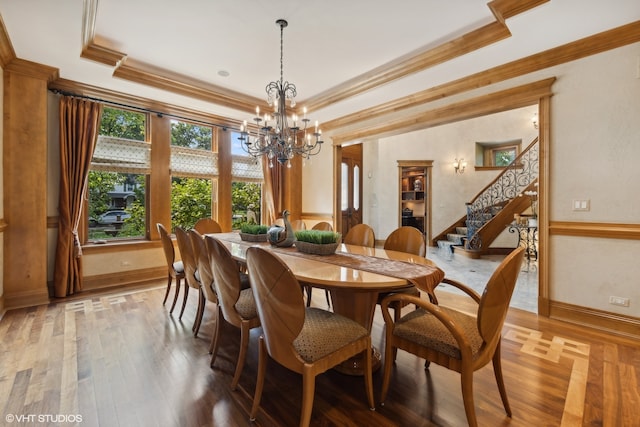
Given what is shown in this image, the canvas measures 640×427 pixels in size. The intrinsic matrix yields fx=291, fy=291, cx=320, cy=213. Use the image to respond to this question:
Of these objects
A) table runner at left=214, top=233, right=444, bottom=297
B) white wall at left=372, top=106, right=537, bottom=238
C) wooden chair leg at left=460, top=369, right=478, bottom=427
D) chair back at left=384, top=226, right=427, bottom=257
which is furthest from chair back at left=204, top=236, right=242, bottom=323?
white wall at left=372, top=106, right=537, bottom=238

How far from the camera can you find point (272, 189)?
5.56 meters

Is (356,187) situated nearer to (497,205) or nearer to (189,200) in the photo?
(497,205)

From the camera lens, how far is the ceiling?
2.37m

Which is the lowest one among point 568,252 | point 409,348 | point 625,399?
point 625,399

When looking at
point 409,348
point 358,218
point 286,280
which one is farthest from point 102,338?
point 358,218

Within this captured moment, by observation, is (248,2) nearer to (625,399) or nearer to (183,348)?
(183,348)

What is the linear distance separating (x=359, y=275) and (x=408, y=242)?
3.72 feet

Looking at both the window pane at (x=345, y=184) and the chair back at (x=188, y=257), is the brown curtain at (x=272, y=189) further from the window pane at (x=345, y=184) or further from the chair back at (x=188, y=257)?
the chair back at (x=188, y=257)

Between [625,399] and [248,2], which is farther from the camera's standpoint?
[248,2]

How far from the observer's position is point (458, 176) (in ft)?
27.0

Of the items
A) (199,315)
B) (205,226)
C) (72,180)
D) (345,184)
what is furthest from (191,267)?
(345,184)

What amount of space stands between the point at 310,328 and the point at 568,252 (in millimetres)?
2830

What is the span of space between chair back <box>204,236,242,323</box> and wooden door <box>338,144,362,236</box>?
5518mm

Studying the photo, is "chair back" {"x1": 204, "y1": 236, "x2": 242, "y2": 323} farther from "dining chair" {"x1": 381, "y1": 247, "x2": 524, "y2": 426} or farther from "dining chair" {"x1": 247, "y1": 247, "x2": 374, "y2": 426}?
"dining chair" {"x1": 381, "y1": 247, "x2": 524, "y2": 426}
